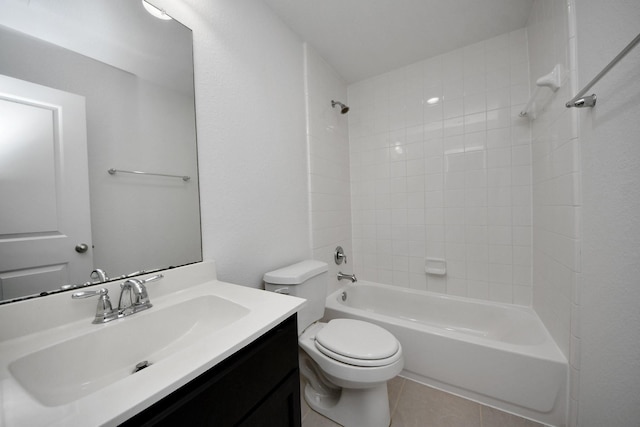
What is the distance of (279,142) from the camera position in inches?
58.4

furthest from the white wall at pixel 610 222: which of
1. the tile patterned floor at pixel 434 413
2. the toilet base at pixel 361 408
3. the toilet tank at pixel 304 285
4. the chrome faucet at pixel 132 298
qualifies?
the chrome faucet at pixel 132 298

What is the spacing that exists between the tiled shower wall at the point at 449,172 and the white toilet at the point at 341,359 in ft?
3.23

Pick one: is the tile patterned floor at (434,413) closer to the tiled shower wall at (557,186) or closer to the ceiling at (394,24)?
the tiled shower wall at (557,186)

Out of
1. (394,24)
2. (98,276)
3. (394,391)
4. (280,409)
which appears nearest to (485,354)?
(394,391)

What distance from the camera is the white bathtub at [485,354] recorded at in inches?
44.3

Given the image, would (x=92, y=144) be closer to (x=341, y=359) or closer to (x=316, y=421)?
(x=341, y=359)

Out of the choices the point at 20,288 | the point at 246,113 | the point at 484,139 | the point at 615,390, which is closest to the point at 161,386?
the point at 20,288

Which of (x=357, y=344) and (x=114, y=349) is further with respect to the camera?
(x=357, y=344)

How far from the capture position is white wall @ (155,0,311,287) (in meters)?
1.08

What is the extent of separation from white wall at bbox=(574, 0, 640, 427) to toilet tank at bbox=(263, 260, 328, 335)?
1.15 metres

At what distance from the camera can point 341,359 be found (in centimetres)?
107

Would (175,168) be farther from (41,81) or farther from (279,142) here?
(279,142)

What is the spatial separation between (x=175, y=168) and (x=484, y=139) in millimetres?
2083

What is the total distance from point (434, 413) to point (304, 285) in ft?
3.20
